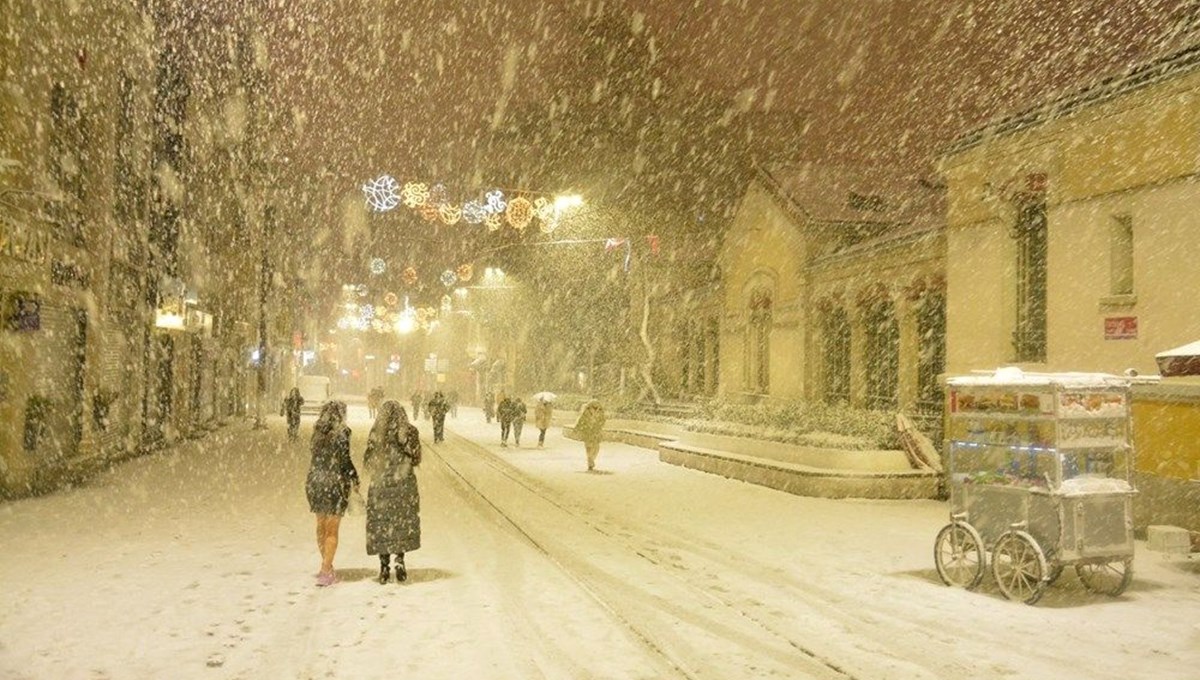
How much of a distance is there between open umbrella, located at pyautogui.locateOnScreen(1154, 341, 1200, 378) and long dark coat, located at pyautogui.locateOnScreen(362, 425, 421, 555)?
8223 millimetres

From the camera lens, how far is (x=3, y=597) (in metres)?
8.26

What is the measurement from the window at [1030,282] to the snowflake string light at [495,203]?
1350 cm

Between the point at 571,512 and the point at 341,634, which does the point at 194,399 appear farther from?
the point at 341,634

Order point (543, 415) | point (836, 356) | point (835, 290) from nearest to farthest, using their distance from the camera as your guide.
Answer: point (835, 290) → point (836, 356) → point (543, 415)

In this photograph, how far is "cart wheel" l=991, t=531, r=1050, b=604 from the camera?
8.47 meters

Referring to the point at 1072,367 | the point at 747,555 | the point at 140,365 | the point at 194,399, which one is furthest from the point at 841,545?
the point at 194,399

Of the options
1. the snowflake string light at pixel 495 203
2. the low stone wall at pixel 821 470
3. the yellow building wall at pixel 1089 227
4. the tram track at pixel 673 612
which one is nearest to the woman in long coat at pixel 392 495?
the tram track at pixel 673 612

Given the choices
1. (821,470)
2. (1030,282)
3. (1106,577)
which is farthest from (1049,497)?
(1030,282)

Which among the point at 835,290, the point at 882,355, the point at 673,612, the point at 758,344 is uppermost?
the point at 835,290

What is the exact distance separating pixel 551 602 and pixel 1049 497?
4.92 m

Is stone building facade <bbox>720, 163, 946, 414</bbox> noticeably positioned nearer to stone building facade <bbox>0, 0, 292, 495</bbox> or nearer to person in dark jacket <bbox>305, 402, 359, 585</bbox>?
person in dark jacket <bbox>305, 402, 359, 585</bbox>

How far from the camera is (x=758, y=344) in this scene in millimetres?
31766

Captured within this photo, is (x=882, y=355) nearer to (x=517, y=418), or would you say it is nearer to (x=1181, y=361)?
(x=517, y=418)

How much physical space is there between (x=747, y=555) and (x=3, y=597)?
7.64m
